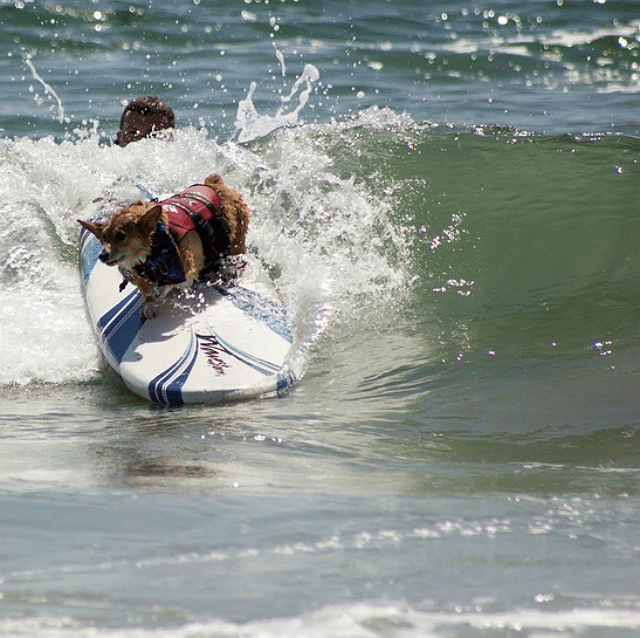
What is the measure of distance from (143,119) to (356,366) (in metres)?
2.92

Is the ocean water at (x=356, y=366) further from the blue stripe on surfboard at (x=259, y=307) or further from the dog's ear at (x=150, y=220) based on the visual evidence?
the dog's ear at (x=150, y=220)

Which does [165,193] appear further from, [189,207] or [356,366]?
[356,366]

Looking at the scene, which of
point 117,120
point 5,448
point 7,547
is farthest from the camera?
point 117,120

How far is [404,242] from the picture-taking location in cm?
658

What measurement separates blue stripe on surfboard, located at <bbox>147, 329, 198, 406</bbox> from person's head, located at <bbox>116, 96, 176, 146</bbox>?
2717 mm

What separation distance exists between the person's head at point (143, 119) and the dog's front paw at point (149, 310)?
223 centimetres

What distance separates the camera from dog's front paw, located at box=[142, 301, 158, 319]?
5133 millimetres

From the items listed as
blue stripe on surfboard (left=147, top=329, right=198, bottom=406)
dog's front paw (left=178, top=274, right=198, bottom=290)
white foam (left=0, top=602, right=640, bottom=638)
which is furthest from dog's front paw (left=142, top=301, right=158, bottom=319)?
white foam (left=0, top=602, right=640, bottom=638)

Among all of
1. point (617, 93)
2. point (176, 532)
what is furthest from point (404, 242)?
point (617, 93)

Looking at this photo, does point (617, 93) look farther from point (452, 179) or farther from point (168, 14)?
point (168, 14)

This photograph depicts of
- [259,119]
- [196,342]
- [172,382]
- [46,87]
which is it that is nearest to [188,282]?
[196,342]

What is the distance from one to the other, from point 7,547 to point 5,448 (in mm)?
1300

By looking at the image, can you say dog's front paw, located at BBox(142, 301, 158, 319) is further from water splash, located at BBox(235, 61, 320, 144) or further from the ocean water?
water splash, located at BBox(235, 61, 320, 144)

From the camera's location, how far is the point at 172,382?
464cm
